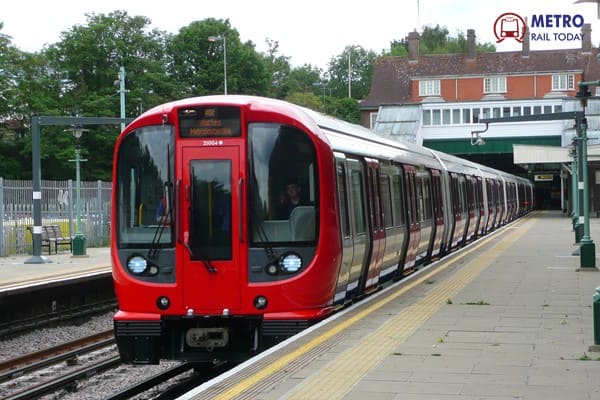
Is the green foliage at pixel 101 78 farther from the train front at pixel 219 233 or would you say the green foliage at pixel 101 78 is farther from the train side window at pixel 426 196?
the train front at pixel 219 233

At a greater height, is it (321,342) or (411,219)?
(411,219)

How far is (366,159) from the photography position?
13.4 metres

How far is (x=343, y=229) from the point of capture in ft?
37.0

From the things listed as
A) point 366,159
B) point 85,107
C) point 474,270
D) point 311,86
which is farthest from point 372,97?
point 366,159

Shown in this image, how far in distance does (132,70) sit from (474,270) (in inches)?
1992

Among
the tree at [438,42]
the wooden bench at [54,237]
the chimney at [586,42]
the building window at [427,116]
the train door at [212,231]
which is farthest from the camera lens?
the tree at [438,42]

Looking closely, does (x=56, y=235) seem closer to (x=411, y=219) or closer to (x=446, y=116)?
(x=411, y=219)

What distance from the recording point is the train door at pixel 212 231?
33.3 ft

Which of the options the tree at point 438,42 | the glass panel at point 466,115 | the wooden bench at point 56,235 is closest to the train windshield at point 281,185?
the wooden bench at point 56,235

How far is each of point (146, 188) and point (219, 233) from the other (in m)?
0.96

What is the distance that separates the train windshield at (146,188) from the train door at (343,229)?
1994 millimetres

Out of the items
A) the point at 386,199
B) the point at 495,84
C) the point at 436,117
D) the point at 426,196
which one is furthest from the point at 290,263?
the point at 495,84

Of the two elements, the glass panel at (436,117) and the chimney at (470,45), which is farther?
the chimney at (470,45)

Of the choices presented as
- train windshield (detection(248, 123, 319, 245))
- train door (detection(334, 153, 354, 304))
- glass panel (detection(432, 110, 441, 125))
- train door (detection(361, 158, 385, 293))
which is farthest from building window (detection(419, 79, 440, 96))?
train windshield (detection(248, 123, 319, 245))
